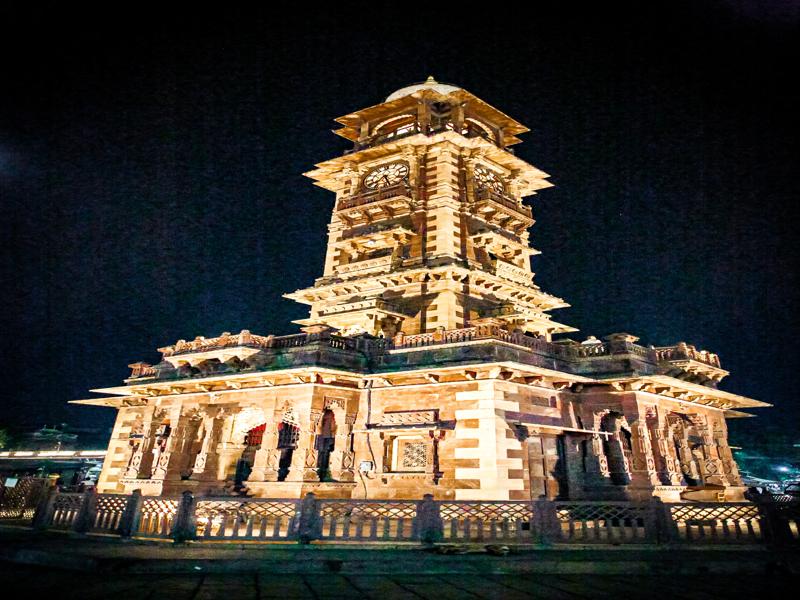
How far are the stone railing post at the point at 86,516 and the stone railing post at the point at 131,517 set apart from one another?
1.17 metres

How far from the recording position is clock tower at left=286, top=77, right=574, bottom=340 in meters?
23.8

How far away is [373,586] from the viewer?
25.7 ft

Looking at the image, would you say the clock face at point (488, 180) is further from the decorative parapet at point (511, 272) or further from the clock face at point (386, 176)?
the decorative parapet at point (511, 272)

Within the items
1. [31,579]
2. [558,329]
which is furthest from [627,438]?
[31,579]

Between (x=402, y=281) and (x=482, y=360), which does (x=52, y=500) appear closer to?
(x=482, y=360)

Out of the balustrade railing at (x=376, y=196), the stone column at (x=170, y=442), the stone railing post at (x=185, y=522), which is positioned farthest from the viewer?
the balustrade railing at (x=376, y=196)

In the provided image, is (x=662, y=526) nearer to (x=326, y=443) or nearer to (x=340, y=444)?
(x=340, y=444)

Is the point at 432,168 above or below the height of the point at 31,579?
above

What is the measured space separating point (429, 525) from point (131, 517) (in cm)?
734

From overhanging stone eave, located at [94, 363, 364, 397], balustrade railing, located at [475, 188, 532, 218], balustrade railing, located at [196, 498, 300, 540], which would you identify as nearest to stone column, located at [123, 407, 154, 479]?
overhanging stone eave, located at [94, 363, 364, 397]

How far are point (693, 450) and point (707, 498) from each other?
7.87ft

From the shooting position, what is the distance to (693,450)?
72.4ft

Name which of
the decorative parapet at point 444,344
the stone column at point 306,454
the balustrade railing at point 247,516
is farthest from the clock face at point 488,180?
the balustrade railing at point 247,516

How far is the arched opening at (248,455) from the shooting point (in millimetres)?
20125
